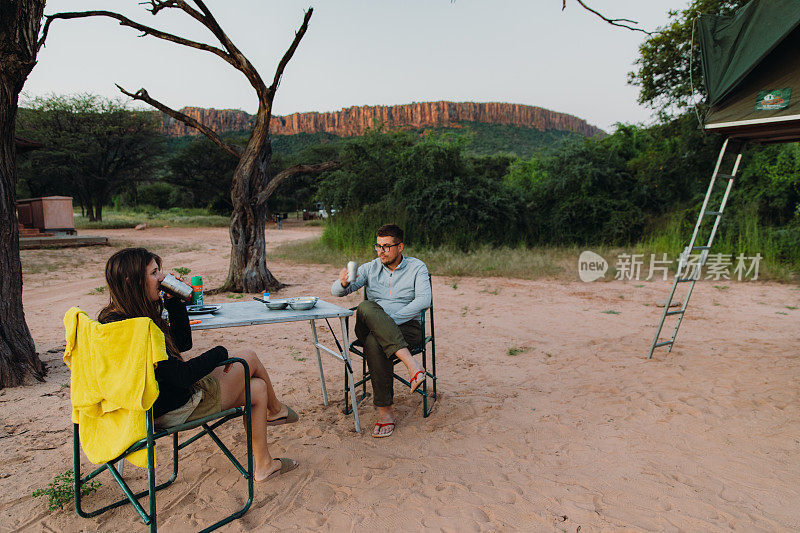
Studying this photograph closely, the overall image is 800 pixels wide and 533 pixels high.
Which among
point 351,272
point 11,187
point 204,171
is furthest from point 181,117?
point 204,171

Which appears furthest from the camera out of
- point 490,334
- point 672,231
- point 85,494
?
point 672,231

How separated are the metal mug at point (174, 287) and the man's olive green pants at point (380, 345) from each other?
1.22 metres

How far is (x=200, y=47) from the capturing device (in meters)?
7.64

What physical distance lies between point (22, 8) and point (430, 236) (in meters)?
10.7

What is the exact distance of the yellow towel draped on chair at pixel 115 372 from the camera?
6.80 feet

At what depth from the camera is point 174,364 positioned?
2.22 m

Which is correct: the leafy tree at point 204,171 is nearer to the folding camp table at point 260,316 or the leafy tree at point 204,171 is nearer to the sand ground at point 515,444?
the sand ground at point 515,444

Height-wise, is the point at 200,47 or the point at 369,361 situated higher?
the point at 200,47

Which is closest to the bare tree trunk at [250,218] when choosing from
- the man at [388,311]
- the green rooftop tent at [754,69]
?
the man at [388,311]

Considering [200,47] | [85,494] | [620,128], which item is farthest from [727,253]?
[85,494]

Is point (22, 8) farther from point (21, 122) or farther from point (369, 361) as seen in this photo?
point (21, 122)

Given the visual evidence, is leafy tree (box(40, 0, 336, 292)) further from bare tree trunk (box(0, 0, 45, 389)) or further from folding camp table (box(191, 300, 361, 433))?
folding camp table (box(191, 300, 361, 433))

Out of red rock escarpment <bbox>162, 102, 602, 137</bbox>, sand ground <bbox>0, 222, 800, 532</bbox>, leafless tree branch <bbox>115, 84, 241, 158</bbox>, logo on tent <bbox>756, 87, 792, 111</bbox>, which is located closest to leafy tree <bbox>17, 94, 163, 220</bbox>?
red rock escarpment <bbox>162, 102, 602, 137</bbox>

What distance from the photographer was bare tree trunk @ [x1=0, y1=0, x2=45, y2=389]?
403 centimetres
